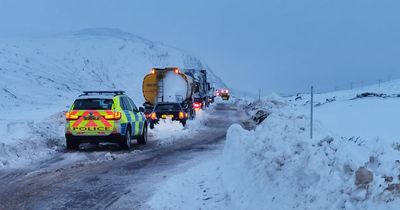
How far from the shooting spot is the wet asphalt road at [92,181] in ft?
28.0

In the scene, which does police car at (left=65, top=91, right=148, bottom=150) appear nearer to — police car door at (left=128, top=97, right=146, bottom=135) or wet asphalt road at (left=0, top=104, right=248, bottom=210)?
wet asphalt road at (left=0, top=104, right=248, bottom=210)

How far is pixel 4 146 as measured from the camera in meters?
14.2

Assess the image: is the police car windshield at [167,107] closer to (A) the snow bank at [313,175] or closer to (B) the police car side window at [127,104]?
(B) the police car side window at [127,104]

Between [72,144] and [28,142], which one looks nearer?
[28,142]

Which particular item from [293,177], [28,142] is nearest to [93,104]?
[28,142]

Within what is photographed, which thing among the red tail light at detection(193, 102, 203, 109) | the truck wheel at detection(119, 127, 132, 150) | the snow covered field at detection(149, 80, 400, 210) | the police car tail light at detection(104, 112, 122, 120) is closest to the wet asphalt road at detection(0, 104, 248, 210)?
the truck wheel at detection(119, 127, 132, 150)

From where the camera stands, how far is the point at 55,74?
79.9m

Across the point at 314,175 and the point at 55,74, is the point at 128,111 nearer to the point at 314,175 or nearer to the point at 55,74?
the point at 314,175

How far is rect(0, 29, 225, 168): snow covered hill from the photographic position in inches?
697

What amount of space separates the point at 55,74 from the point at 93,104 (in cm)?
6607

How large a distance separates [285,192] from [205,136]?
1587cm

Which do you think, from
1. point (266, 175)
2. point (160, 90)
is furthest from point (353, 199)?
point (160, 90)

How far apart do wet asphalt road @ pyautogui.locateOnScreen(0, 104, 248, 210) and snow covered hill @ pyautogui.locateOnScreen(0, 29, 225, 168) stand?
Result: 1774mm

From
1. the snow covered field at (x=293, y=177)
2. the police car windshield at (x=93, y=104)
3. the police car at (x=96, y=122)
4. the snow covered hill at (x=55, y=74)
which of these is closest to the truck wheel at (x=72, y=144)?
the police car at (x=96, y=122)
